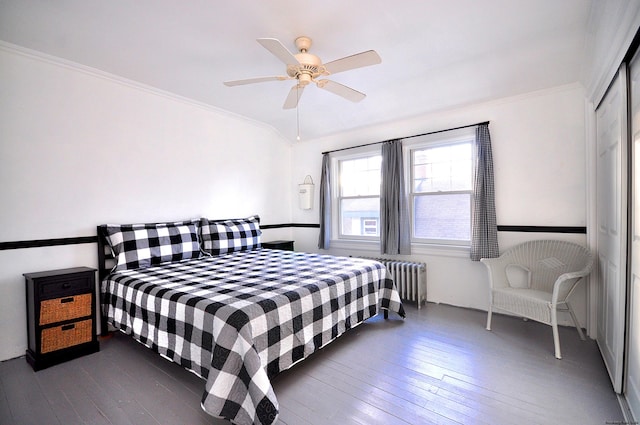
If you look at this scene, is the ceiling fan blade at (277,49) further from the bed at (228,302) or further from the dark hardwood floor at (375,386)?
the dark hardwood floor at (375,386)

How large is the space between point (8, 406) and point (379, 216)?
12.7 feet

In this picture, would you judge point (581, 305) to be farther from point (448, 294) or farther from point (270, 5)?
point (270, 5)

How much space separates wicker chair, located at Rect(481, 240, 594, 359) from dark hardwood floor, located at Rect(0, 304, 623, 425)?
26cm

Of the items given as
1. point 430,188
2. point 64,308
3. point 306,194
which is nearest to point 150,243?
point 64,308

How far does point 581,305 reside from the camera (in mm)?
2842

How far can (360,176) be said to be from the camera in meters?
4.53

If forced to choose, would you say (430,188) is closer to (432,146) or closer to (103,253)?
(432,146)

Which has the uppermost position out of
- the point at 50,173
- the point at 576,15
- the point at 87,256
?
the point at 576,15

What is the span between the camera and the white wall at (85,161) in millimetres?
2461

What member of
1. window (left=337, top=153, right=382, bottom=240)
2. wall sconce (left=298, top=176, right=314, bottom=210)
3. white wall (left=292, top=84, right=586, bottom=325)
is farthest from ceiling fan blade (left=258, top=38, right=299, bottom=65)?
wall sconce (left=298, top=176, right=314, bottom=210)

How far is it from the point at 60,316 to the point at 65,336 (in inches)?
6.8

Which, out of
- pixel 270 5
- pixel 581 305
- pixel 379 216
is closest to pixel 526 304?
pixel 581 305

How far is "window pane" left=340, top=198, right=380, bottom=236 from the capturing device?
436 cm

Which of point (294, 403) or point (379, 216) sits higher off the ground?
point (379, 216)
